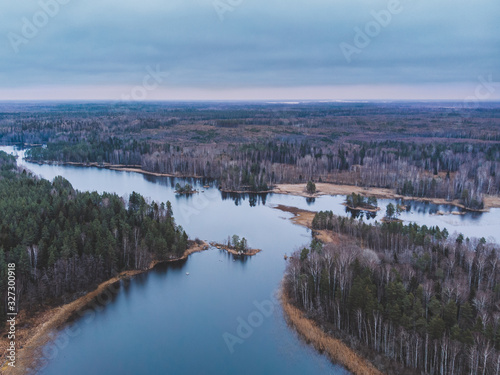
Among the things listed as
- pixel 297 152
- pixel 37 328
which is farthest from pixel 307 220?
pixel 297 152

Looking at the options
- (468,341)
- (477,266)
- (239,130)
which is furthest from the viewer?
(239,130)

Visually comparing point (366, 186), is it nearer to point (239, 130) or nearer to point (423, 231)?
point (423, 231)

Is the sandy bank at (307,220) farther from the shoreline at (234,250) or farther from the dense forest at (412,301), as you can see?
the dense forest at (412,301)

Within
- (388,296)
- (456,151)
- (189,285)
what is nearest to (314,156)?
(456,151)

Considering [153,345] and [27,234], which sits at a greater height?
[27,234]

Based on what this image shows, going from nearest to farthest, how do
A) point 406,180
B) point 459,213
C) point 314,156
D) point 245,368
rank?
1. point 245,368
2. point 459,213
3. point 406,180
4. point 314,156

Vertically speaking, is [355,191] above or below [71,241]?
below

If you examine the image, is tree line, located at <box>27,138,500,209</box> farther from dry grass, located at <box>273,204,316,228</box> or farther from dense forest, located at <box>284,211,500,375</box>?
dense forest, located at <box>284,211,500,375</box>

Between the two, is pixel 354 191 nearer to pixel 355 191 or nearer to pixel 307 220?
pixel 355 191
